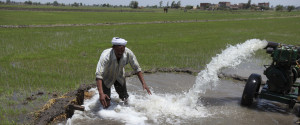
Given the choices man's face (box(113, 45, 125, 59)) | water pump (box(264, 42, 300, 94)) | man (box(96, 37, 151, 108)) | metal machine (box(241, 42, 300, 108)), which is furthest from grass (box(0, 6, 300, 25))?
water pump (box(264, 42, 300, 94))

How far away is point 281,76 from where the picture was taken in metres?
4.39

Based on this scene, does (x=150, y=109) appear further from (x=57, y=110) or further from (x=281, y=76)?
(x=281, y=76)

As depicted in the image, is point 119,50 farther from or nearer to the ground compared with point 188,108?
farther from the ground

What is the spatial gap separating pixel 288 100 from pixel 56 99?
13.4 feet

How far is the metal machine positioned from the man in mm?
2001

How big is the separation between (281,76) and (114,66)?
283cm

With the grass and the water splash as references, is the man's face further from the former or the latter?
the grass

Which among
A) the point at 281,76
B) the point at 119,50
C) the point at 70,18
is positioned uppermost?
the point at 70,18

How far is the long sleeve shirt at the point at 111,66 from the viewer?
3891 millimetres

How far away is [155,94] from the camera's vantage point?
18.4 ft

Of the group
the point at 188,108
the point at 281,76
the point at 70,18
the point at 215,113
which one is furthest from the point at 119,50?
the point at 70,18

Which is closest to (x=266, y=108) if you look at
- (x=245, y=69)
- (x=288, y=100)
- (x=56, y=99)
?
(x=288, y=100)

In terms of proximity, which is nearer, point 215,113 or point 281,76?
point 281,76

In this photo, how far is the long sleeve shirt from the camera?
389 cm
